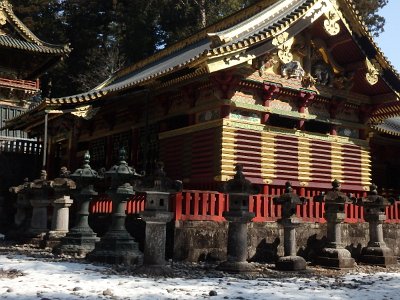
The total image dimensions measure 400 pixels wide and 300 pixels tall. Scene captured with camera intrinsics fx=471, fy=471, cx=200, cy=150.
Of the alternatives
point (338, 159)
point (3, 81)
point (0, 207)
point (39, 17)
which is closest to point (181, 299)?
point (338, 159)

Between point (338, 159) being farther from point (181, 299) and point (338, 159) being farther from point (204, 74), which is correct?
point (181, 299)

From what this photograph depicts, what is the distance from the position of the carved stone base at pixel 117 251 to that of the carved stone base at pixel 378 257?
6.49 meters

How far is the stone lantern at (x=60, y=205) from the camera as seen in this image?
14133mm

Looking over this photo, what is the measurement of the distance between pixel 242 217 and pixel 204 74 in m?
5.71

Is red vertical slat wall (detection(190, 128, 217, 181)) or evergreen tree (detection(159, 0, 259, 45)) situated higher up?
evergreen tree (detection(159, 0, 259, 45))

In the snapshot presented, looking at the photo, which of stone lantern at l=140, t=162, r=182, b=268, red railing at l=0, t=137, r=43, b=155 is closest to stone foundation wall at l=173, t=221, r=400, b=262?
stone lantern at l=140, t=162, r=182, b=268

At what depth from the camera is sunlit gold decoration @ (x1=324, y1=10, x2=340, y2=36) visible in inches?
638

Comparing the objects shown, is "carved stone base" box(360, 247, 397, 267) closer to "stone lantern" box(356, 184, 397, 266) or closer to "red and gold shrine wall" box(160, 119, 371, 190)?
"stone lantern" box(356, 184, 397, 266)

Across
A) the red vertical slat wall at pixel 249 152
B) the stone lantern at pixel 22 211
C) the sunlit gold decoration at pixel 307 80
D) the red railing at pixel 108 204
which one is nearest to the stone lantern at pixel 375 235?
the red vertical slat wall at pixel 249 152

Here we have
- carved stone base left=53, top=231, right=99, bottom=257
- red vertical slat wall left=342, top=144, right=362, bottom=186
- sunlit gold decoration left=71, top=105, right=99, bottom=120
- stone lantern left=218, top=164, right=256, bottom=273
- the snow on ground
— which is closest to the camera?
the snow on ground

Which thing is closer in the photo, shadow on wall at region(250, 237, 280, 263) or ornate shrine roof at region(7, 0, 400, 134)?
shadow on wall at region(250, 237, 280, 263)

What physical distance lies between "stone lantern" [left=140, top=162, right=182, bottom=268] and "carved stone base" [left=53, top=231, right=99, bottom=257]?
12.3ft

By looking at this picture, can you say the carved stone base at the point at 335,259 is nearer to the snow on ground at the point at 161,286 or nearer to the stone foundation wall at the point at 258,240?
the stone foundation wall at the point at 258,240

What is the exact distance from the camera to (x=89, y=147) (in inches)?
915
